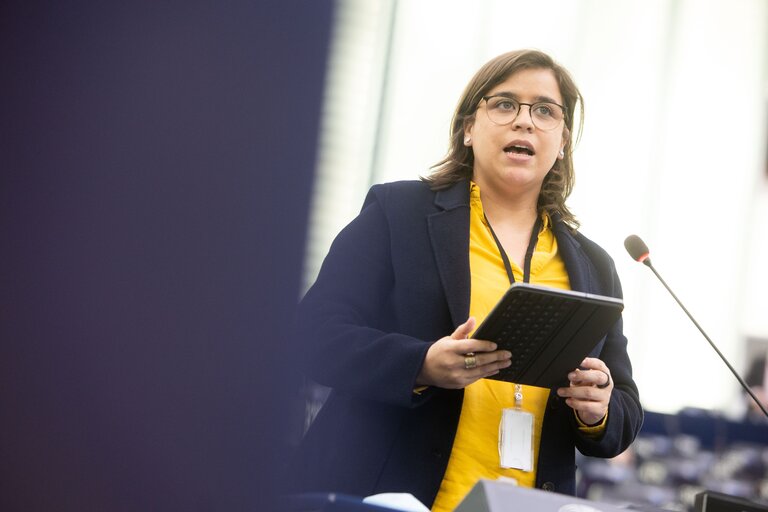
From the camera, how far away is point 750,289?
3.76 meters

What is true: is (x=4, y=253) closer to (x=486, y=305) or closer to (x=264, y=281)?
(x=264, y=281)

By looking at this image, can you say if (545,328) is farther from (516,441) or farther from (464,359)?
(516,441)

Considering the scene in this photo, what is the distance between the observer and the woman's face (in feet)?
4.67

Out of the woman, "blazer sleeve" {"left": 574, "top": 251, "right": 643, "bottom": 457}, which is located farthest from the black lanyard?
"blazer sleeve" {"left": 574, "top": 251, "right": 643, "bottom": 457}

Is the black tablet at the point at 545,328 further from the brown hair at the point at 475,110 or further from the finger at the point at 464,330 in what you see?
the brown hair at the point at 475,110

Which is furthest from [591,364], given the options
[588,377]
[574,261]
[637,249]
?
[637,249]

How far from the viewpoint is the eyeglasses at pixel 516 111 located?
145 centimetres

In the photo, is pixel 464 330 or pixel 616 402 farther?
pixel 616 402

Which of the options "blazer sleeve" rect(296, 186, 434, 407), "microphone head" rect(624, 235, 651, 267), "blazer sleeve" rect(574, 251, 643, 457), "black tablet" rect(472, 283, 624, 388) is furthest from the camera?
"microphone head" rect(624, 235, 651, 267)

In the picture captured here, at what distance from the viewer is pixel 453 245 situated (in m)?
1.31

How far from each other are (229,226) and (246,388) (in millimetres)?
70

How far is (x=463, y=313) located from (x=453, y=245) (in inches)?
5.0

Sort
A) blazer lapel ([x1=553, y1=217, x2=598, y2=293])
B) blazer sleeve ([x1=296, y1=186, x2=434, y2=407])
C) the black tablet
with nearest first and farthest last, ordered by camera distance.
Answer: the black tablet → blazer sleeve ([x1=296, y1=186, x2=434, y2=407]) → blazer lapel ([x1=553, y1=217, x2=598, y2=293])

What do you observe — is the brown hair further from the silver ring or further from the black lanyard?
the silver ring
